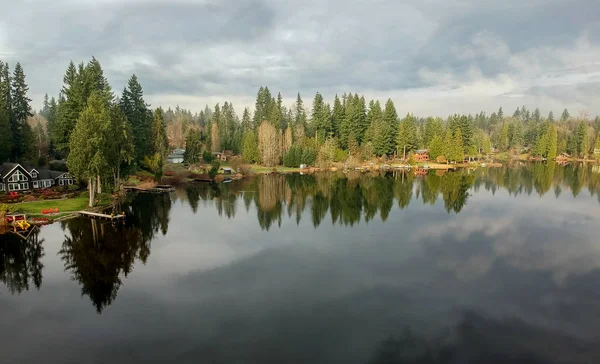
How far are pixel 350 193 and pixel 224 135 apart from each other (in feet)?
257

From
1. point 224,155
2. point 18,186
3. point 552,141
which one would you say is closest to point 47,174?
point 18,186

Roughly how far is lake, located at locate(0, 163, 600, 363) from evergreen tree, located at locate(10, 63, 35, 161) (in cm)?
3959

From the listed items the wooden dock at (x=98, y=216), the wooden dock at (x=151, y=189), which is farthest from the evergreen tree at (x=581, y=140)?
the wooden dock at (x=98, y=216)

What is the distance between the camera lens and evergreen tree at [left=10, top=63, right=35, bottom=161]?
69.1 m

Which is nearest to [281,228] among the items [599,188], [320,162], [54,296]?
[54,296]

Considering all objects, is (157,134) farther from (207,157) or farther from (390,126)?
(390,126)

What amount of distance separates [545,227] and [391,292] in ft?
88.4

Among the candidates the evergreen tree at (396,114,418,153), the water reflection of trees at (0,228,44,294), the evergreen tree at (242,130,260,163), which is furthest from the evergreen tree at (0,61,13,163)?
the evergreen tree at (396,114,418,153)

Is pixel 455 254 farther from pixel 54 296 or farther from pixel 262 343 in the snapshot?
pixel 54 296

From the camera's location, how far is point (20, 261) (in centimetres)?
2886

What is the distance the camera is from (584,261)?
3012cm

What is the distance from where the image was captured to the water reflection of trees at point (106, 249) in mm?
24625

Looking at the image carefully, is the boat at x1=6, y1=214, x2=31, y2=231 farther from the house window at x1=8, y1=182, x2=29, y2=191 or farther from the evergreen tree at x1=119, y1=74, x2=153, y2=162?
the evergreen tree at x1=119, y1=74, x2=153, y2=162

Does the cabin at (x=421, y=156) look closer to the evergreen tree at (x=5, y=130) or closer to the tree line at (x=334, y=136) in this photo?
the tree line at (x=334, y=136)
